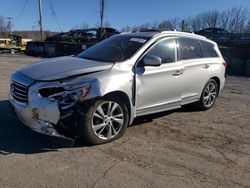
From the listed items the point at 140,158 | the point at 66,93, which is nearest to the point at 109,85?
the point at 66,93

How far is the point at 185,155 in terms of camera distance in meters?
4.18

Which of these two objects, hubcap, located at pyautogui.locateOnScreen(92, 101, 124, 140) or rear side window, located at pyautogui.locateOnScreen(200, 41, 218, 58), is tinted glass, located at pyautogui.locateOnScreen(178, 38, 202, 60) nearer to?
rear side window, located at pyautogui.locateOnScreen(200, 41, 218, 58)

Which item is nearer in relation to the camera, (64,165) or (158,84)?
(64,165)

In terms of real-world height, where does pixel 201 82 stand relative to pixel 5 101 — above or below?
above

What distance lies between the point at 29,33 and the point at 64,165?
94110mm

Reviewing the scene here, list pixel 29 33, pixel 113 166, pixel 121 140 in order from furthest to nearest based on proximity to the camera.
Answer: pixel 29 33 < pixel 121 140 < pixel 113 166

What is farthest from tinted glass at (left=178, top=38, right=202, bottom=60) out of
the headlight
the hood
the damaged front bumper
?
the damaged front bumper

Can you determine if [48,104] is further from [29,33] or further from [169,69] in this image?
[29,33]

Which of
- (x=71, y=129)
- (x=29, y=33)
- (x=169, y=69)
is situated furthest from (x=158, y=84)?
(x=29, y=33)

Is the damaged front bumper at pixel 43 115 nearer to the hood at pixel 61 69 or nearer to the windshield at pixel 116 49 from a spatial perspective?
the hood at pixel 61 69

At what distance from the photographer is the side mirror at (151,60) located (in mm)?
4840

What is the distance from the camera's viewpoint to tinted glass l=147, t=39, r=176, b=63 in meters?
5.23

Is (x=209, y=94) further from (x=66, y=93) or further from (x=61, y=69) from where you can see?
(x=66, y=93)

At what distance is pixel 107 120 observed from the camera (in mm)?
4465
